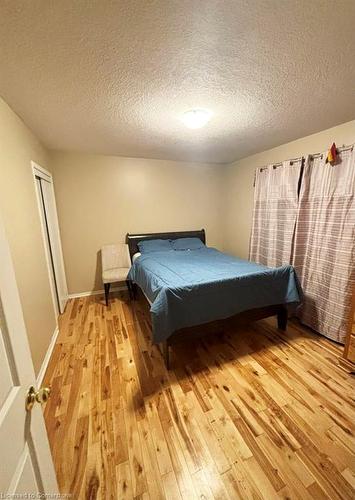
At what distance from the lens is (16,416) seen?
0.62 meters

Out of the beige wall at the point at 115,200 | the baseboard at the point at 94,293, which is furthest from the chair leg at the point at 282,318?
the baseboard at the point at 94,293

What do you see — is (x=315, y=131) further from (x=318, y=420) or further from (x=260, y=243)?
(x=318, y=420)

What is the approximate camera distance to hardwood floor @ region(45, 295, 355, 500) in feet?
3.76

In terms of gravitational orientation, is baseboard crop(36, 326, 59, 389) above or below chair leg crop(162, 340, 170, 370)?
below

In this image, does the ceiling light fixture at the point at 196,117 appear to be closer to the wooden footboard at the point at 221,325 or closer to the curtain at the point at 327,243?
the curtain at the point at 327,243

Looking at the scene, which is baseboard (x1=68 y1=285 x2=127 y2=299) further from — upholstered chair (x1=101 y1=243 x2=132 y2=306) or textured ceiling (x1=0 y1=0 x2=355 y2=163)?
textured ceiling (x1=0 y1=0 x2=355 y2=163)

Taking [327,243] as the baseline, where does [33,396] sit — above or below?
below

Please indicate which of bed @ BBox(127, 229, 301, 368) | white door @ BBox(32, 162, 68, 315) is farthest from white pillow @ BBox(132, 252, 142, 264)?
white door @ BBox(32, 162, 68, 315)

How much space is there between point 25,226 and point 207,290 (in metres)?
1.78

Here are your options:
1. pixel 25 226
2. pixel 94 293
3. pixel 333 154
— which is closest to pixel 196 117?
pixel 333 154

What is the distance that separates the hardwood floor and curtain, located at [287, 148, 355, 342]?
12.5 inches

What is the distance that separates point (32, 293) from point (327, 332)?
10.1 feet

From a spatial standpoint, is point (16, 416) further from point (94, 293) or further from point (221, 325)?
point (94, 293)

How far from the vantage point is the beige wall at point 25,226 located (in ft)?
5.34
